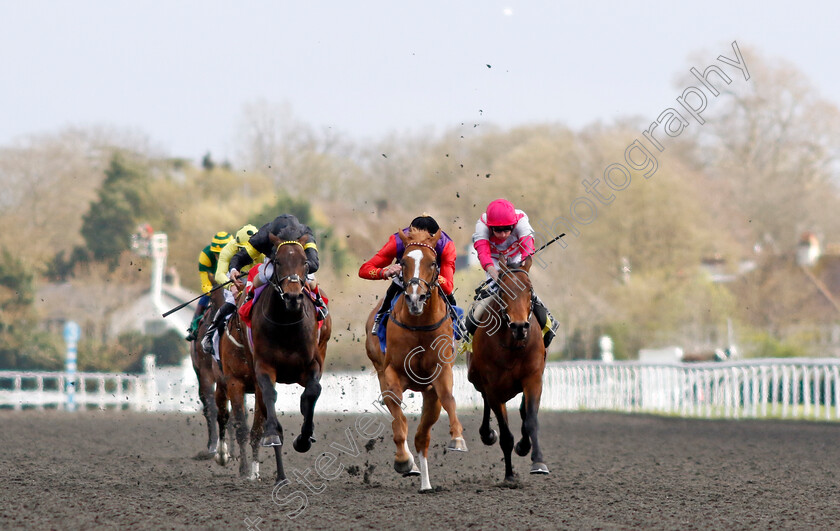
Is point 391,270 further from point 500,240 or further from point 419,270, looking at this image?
point 500,240

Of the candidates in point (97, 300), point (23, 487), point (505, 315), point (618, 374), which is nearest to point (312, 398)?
point (505, 315)

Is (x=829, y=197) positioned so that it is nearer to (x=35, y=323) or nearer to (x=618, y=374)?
(x=618, y=374)

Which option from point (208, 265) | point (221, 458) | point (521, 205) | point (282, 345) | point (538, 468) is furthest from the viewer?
point (521, 205)

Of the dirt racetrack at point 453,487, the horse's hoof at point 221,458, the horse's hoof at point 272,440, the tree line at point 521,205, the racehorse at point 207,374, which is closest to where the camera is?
the dirt racetrack at point 453,487

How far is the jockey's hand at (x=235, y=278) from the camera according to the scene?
36.1ft

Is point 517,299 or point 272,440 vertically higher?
point 517,299

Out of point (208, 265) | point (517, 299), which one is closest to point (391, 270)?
point (517, 299)

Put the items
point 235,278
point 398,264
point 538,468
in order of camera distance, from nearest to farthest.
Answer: point 538,468
point 398,264
point 235,278

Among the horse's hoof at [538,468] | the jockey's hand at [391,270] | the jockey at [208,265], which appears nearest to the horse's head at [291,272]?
the jockey's hand at [391,270]

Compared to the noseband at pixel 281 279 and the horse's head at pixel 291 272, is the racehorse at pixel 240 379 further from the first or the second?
the horse's head at pixel 291 272

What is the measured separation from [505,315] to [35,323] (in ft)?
101

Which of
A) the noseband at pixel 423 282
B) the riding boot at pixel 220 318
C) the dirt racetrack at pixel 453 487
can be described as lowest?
the dirt racetrack at pixel 453 487

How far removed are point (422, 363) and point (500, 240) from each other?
138 centimetres

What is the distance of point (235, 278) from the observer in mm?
11039
